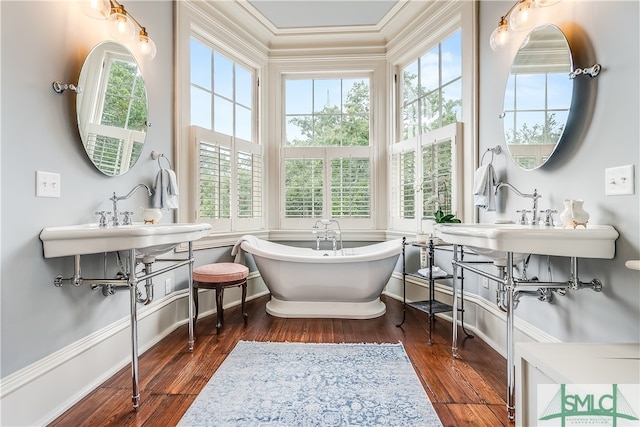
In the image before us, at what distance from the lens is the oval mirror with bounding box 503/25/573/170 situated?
1.50 m

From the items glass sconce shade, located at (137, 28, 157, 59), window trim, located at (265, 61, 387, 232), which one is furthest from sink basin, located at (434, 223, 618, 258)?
glass sconce shade, located at (137, 28, 157, 59)

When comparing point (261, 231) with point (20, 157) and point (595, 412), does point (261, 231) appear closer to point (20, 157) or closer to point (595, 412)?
point (20, 157)

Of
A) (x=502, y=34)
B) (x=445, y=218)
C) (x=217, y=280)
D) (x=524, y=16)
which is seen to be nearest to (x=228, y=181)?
(x=217, y=280)

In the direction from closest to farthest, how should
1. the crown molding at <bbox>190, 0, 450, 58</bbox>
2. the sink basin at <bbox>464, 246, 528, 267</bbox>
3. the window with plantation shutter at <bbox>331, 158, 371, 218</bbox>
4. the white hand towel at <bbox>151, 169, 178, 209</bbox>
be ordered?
the sink basin at <bbox>464, 246, 528, 267</bbox> → the white hand towel at <bbox>151, 169, 178, 209</bbox> → the crown molding at <bbox>190, 0, 450, 58</bbox> → the window with plantation shutter at <bbox>331, 158, 371, 218</bbox>

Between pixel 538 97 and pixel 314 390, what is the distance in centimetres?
200

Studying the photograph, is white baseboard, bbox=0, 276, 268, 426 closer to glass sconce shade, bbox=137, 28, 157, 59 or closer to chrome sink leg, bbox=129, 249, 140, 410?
chrome sink leg, bbox=129, 249, 140, 410

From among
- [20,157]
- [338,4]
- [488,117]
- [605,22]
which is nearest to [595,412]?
[605,22]

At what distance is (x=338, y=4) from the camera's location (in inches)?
113

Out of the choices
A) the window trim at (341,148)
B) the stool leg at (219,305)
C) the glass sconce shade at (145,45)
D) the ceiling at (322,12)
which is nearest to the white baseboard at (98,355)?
the stool leg at (219,305)

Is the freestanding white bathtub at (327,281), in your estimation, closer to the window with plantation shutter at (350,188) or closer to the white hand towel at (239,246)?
the white hand towel at (239,246)

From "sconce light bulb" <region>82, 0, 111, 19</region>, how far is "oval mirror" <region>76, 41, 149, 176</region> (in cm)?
13

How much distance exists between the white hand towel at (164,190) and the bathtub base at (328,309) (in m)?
1.29

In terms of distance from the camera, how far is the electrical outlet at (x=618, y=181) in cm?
119

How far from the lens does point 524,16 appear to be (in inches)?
66.5
